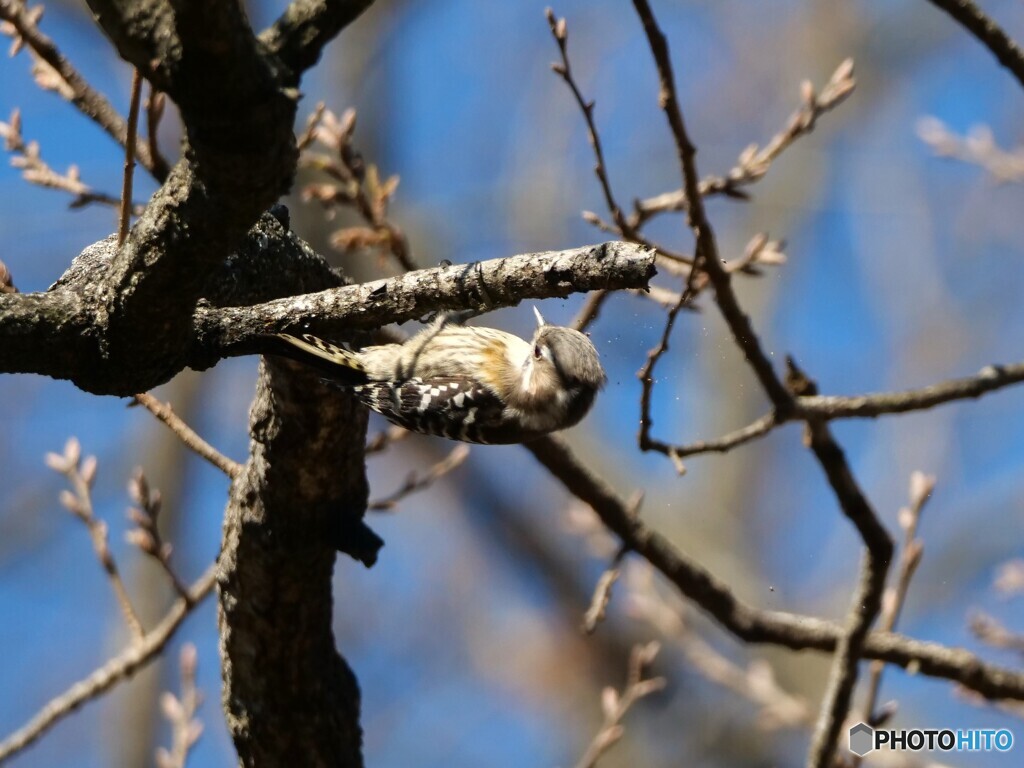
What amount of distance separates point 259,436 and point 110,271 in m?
0.93

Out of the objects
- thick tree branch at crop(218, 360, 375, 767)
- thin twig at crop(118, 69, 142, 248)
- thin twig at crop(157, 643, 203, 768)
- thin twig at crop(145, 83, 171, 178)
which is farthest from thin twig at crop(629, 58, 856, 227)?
thin twig at crop(157, 643, 203, 768)

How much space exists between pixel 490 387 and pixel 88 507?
1705 mm

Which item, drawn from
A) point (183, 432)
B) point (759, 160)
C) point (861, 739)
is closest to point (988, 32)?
point (759, 160)

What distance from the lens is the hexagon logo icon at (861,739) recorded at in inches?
183

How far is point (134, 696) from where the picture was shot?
10.8 m

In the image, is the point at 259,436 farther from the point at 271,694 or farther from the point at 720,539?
the point at 720,539

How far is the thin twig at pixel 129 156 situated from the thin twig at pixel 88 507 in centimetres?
170

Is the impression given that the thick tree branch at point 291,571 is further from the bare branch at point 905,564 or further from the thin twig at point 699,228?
the bare branch at point 905,564

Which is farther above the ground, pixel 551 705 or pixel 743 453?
pixel 743 453

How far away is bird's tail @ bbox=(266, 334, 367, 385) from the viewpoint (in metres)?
2.85

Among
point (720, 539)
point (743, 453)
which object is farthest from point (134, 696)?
point (743, 453)

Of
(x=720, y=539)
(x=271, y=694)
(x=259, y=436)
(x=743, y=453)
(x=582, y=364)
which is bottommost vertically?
(x=271, y=694)

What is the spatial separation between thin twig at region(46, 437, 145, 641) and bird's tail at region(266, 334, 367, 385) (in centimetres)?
134

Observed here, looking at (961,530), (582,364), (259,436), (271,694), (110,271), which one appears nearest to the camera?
(110,271)
